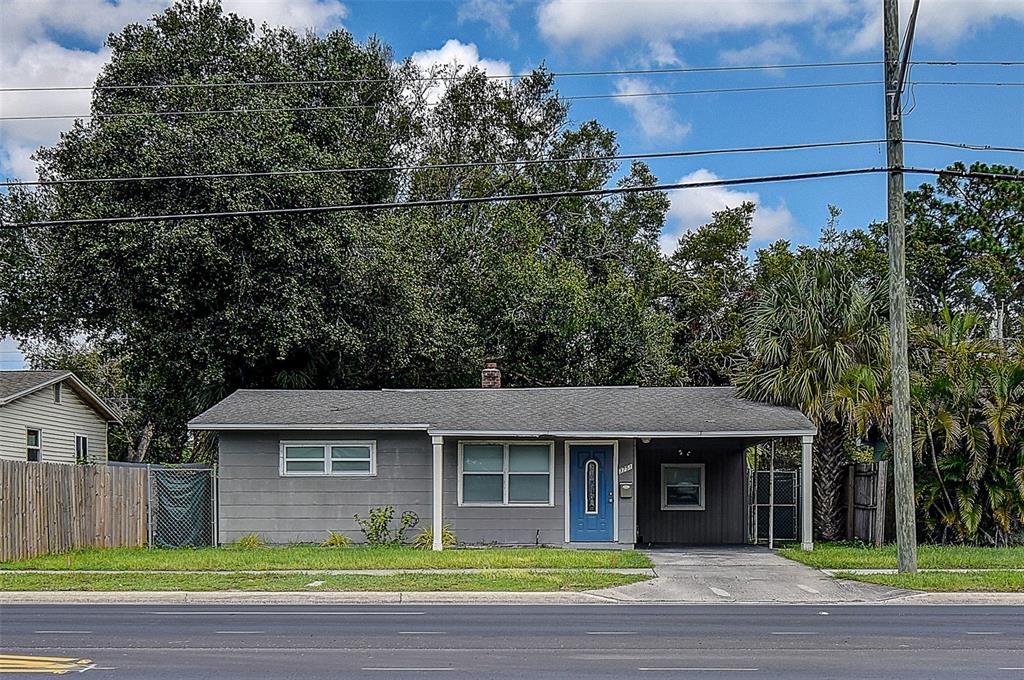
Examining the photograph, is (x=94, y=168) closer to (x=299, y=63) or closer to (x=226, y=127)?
(x=226, y=127)

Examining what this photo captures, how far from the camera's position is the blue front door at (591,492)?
24562mm

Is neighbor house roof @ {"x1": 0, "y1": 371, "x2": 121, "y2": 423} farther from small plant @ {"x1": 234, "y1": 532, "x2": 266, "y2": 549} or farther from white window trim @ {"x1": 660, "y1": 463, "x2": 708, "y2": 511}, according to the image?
white window trim @ {"x1": 660, "y1": 463, "x2": 708, "y2": 511}

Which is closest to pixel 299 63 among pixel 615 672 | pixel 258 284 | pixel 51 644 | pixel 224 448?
pixel 258 284

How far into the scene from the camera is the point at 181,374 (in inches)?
1307

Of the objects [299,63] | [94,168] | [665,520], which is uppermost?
[299,63]

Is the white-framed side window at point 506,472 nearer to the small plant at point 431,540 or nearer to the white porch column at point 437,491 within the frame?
the small plant at point 431,540

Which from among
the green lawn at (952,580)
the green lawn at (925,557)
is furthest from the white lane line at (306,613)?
the green lawn at (925,557)

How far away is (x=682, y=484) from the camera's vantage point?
27172 millimetres

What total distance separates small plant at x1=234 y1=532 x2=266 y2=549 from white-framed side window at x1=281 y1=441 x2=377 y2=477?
1.50 meters

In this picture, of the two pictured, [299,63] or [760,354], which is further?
[299,63]

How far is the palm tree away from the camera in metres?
25.1

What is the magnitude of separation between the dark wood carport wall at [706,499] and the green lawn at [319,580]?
786 cm

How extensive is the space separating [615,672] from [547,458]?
14408mm

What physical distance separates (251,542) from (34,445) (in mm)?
14151
